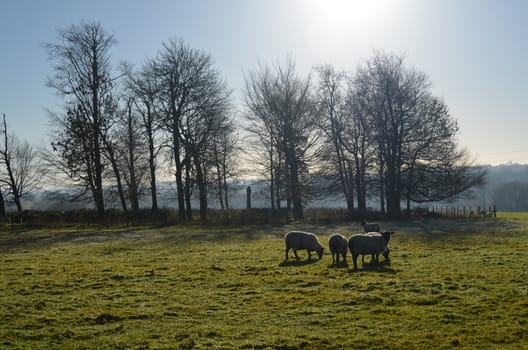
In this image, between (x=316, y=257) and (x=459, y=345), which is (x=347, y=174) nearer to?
(x=316, y=257)

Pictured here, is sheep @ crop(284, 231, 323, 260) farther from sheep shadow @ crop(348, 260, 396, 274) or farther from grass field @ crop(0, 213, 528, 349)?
sheep shadow @ crop(348, 260, 396, 274)

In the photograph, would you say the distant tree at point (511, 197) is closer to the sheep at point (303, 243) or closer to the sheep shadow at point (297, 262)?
the sheep at point (303, 243)

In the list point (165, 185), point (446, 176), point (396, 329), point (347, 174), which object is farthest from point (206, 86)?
point (396, 329)

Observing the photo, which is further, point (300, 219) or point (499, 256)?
point (300, 219)

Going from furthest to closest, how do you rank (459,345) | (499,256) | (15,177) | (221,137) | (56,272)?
(15,177), (221,137), (499,256), (56,272), (459,345)

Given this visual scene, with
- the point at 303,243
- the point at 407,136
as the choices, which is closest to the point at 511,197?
the point at 407,136

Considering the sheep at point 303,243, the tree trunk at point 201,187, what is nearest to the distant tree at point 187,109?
the tree trunk at point 201,187

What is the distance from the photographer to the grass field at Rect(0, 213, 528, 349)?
8961 mm

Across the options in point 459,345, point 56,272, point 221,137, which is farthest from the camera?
point 221,137

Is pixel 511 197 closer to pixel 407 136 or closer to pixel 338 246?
pixel 407 136

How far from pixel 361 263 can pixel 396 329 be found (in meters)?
9.23

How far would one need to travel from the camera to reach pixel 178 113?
44.0 meters

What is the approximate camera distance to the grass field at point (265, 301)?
29.4ft

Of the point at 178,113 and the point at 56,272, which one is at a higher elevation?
the point at 178,113
